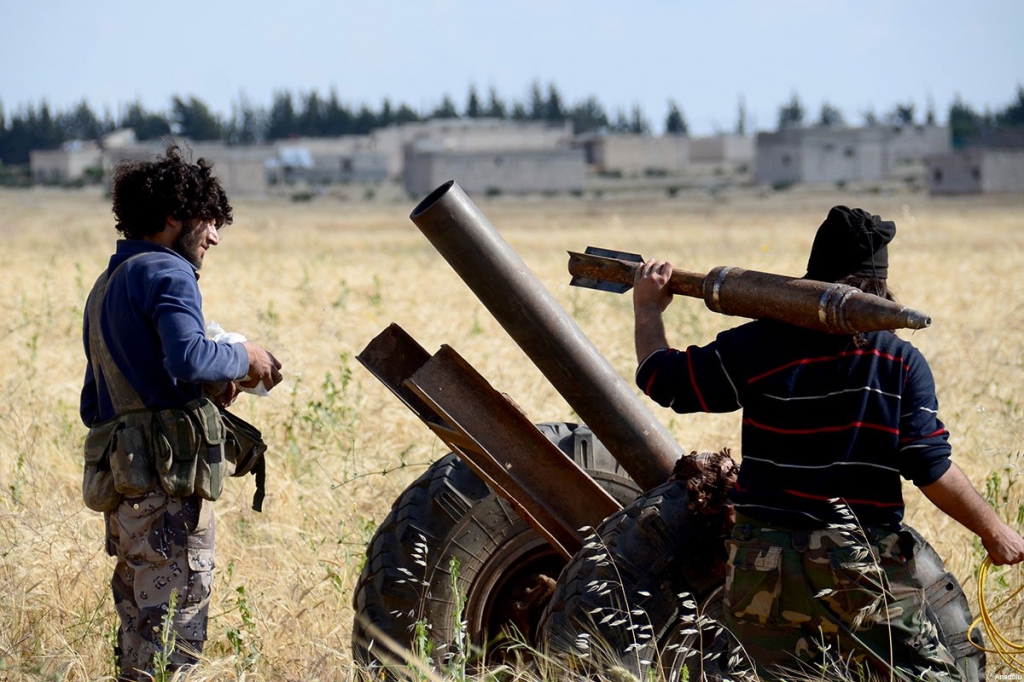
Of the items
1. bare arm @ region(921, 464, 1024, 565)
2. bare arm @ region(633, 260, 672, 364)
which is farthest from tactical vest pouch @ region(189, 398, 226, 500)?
bare arm @ region(921, 464, 1024, 565)

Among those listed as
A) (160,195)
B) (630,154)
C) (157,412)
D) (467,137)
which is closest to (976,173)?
(630,154)

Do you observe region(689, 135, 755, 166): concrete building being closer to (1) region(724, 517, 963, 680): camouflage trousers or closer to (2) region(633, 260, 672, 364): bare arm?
(2) region(633, 260, 672, 364): bare arm

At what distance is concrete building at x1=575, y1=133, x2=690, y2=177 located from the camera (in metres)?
112

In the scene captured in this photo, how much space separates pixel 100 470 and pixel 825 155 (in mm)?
94143

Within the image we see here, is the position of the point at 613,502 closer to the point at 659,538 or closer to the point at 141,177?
the point at 659,538

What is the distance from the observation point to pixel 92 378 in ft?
14.3

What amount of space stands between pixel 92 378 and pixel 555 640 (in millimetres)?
1843

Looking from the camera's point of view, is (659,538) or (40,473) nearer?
(659,538)

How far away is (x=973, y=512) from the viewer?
3.66 metres

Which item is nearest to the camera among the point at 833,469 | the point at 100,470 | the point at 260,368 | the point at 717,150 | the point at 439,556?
the point at 833,469

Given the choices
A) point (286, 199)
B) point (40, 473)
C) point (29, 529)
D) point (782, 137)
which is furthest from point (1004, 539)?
point (782, 137)

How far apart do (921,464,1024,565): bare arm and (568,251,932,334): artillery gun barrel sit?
0.52 meters

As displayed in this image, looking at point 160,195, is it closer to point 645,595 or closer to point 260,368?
point 260,368

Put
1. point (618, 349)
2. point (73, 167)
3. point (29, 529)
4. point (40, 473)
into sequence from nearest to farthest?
point (29, 529)
point (40, 473)
point (618, 349)
point (73, 167)
